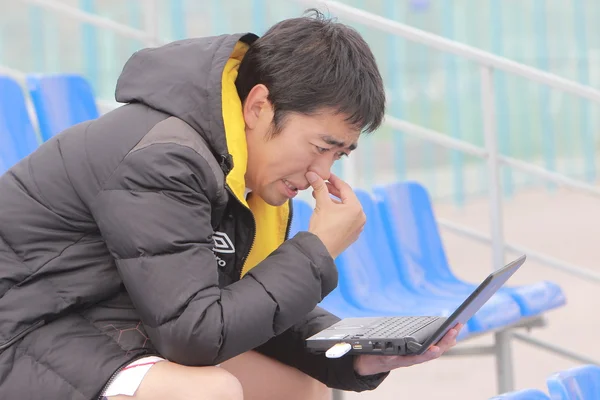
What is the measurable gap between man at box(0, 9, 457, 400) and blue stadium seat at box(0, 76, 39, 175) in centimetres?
101

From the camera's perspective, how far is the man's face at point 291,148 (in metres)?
1.70

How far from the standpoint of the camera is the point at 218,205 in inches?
65.1

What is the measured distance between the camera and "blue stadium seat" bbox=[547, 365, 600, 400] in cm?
164

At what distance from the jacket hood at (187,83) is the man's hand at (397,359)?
1.49 ft

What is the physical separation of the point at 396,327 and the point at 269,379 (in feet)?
0.80

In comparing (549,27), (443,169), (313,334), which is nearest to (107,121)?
(313,334)

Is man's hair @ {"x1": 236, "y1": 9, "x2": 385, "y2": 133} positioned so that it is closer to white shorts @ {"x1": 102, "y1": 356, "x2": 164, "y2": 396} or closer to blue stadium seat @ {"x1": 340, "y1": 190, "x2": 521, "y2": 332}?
white shorts @ {"x1": 102, "y1": 356, "x2": 164, "y2": 396}

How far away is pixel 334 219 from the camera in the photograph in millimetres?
1766

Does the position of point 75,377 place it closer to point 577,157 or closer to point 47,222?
point 47,222

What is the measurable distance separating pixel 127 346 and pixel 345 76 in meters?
0.53

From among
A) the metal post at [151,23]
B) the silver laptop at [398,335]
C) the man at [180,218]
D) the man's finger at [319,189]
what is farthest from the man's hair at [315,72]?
the metal post at [151,23]

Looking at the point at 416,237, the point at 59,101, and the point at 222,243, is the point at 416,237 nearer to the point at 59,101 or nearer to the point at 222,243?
the point at 59,101

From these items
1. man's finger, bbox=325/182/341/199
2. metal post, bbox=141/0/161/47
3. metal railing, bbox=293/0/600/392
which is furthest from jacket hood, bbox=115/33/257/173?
metal post, bbox=141/0/161/47

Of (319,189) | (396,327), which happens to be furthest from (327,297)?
(319,189)
